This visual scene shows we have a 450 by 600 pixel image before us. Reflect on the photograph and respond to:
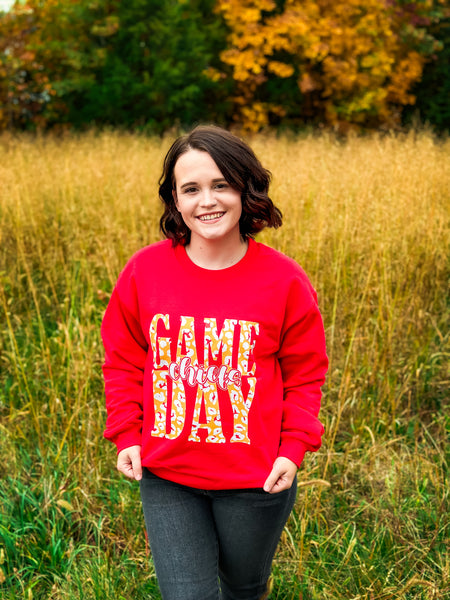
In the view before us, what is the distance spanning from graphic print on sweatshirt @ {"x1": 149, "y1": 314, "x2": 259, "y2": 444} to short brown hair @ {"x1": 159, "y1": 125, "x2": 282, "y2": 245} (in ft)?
0.91

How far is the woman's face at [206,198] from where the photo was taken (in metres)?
1.36

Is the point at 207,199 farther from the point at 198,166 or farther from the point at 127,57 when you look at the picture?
the point at 127,57

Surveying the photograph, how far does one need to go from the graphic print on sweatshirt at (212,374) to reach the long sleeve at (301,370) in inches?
4.1

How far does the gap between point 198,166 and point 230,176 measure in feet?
0.25

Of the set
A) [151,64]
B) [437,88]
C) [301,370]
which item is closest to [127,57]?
[151,64]

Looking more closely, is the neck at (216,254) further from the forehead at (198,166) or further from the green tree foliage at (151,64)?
the green tree foliage at (151,64)

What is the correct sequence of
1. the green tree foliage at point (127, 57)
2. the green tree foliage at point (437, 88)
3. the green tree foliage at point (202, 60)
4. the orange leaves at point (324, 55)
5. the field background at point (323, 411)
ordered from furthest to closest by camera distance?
the green tree foliage at point (437, 88) → the green tree foliage at point (127, 57) → the green tree foliage at point (202, 60) → the orange leaves at point (324, 55) → the field background at point (323, 411)

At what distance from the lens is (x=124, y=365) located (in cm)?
146

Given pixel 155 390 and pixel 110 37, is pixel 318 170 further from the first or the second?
pixel 110 37

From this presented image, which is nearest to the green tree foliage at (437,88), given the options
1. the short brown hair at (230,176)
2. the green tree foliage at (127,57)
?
the green tree foliage at (127,57)

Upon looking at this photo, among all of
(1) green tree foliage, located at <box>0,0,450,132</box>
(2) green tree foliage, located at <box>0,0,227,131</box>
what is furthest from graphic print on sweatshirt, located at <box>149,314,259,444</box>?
(2) green tree foliage, located at <box>0,0,227,131</box>

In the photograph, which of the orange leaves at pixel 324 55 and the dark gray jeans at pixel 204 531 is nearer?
the dark gray jeans at pixel 204 531

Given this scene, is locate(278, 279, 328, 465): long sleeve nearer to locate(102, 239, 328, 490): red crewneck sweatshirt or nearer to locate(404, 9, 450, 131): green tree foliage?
locate(102, 239, 328, 490): red crewneck sweatshirt

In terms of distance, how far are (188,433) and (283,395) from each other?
0.86ft
